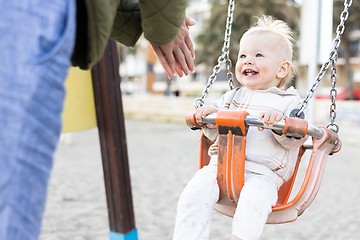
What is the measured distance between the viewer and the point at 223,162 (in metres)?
1.44

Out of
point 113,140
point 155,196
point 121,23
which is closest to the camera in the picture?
point 121,23

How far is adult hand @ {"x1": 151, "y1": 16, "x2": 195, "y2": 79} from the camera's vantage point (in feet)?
3.57

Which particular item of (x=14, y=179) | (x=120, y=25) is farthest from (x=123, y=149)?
(x=14, y=179)

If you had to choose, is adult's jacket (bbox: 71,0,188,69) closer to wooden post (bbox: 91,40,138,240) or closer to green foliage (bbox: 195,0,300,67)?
wooden post (bbox: 91,40,138,240)

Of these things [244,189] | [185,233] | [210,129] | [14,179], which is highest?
[14,179]

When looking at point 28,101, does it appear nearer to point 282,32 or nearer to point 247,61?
point 247,61

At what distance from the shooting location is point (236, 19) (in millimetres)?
17703

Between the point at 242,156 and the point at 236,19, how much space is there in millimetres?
17188

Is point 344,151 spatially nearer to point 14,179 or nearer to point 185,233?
point 185,233

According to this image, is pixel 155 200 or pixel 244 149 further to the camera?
pixel 155 200

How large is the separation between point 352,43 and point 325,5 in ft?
93.6

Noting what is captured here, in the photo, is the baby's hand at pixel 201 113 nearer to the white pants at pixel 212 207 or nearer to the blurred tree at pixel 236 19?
the white pants at pixel 212 207

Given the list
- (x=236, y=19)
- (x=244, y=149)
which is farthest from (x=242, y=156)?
(x=236, y=19)

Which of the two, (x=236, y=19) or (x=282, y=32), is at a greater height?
(x=236, y=19)
